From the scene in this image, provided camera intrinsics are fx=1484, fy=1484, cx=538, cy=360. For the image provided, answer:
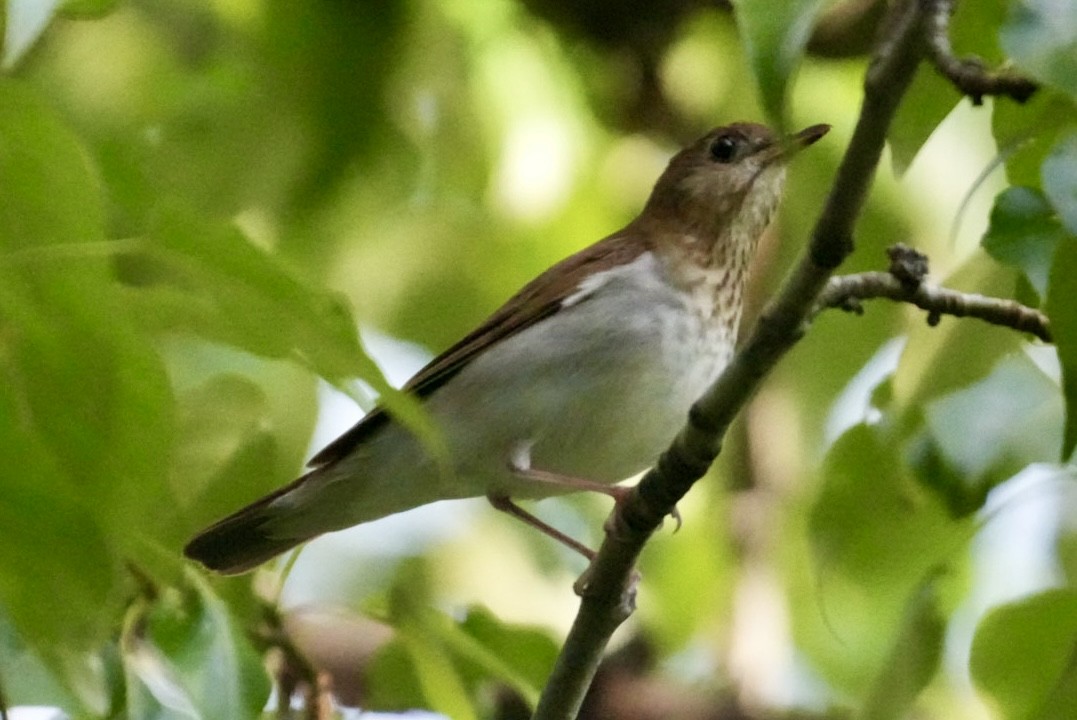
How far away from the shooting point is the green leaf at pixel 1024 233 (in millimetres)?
1849

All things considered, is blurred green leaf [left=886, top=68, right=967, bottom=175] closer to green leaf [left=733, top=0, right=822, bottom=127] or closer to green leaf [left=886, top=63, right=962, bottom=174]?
→ green leaf [left=886, top=63, right=962, bottom=174]

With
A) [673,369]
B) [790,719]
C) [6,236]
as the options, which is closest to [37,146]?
[6,236]

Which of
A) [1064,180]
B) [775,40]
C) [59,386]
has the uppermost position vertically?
[775,40]

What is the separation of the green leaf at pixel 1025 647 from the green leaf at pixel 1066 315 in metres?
0.73

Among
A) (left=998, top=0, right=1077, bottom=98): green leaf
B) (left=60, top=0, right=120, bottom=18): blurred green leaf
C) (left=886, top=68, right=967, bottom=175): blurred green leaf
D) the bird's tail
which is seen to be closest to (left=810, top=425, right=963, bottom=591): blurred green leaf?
(left=886, top=68, right=967, bottom=175): blurred green leaf

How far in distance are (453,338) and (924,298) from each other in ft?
6.48

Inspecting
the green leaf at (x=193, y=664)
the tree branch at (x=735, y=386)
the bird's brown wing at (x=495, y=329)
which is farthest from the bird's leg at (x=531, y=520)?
the green leaf at (x=193, y=664)

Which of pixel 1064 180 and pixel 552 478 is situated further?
pixel 552 478

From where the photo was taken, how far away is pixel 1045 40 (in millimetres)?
1461

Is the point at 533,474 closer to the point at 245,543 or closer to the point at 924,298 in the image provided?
the point at 245,543

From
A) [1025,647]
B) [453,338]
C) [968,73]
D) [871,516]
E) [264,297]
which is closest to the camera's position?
[264,297]

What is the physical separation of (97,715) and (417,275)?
2195 millimetres

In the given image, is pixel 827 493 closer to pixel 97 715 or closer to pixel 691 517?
pixel 97 715

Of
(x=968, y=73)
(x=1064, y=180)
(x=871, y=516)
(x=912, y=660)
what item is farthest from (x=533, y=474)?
(x=1064, y=180)
